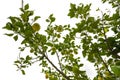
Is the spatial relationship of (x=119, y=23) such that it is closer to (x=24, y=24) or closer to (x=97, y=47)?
(x=97, y=47)

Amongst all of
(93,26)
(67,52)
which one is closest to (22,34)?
(93,26)

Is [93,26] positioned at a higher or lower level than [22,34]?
higher

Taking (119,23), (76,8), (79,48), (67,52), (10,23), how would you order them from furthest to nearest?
(79,48)
(67,52)
(76,8)
(119,23)
(10,23)

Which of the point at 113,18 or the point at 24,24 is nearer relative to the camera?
the point at 24,24

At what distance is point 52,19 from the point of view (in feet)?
9.32

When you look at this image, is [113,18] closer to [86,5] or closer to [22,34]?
[86,5]

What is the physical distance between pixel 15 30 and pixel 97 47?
107 centimetres

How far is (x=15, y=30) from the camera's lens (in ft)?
7.55

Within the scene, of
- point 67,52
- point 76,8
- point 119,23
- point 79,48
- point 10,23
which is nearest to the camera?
point 10,23

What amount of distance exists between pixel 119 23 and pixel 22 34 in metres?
1.23

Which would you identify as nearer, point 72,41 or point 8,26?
point 8,26

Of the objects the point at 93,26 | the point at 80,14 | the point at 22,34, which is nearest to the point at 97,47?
the point at 93,26

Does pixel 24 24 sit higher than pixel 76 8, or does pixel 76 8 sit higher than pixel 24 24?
pixel 76 8

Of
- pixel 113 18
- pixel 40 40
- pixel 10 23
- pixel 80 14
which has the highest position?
pixel 80 14
